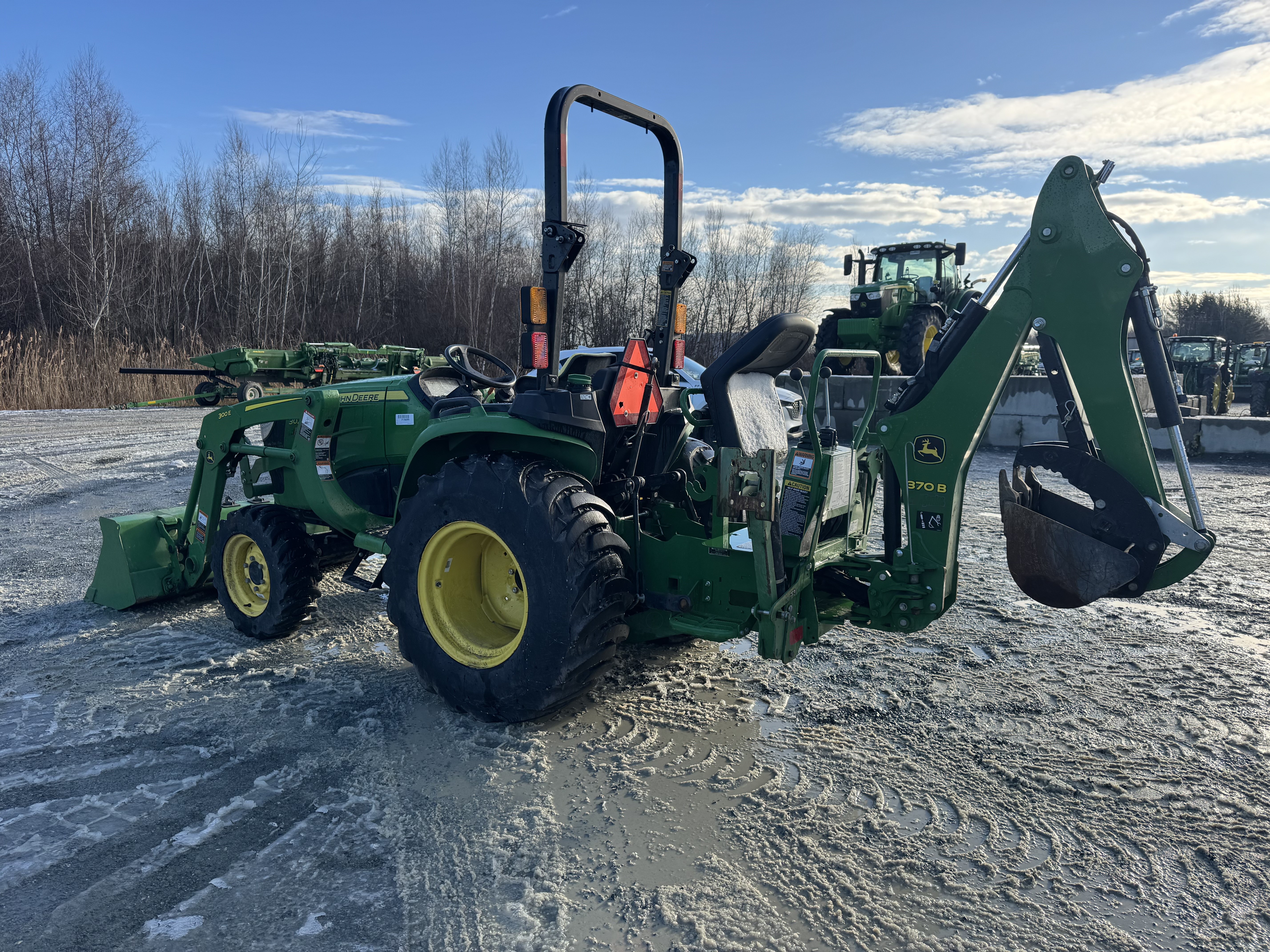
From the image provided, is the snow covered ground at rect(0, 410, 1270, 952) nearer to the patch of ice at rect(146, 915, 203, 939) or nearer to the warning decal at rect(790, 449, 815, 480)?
the patch of ice at rect(146, 915, 203, 939)

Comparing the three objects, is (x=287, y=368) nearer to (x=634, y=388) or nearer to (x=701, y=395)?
(x=701, y=395)

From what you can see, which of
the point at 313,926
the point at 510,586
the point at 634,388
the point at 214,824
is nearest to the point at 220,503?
the point at 510,586

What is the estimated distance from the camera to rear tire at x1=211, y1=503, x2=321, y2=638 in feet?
14.0

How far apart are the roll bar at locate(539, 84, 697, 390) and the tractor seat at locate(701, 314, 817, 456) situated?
473 millimetres

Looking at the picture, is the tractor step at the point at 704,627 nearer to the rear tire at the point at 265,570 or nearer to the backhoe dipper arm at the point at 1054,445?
the backhoe dipper arm at the point at 1054,445

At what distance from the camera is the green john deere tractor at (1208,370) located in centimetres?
1992

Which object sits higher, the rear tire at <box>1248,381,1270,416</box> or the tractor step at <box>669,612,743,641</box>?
the rear tire at <box>1248,381,1270,416</box>

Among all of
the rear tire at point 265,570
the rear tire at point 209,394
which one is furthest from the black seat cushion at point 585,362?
the rear tire at point 209,394

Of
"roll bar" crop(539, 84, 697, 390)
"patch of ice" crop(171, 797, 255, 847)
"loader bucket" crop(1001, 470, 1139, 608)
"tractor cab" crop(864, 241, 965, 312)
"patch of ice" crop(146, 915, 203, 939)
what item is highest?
"tractor cab" crop(864, 241, 965, 312)

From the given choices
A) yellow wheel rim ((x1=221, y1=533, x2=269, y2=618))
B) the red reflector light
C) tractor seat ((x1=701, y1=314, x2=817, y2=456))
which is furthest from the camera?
yellow wheel rim ((x1=221, y1=533, x2=269, y2=618))

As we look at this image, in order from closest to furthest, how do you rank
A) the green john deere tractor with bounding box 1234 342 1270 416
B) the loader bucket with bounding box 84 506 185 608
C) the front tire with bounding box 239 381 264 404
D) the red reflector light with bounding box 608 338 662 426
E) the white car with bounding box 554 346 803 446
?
1. the red reflector light with bounding box 608 338 662 426
2. the white car with bounding box 554 346 803 446
3. the loader bucket with bounding box 84 506 185 608
4. the front tire with bounding box 239 381 264 404
5. the green john deere tractor with bounding box 1234 342 1270 416

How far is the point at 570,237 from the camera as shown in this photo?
3.22 m

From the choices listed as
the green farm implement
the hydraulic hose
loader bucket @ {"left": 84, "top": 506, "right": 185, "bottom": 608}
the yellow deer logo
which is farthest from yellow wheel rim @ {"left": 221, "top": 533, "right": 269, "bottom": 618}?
the green farm implement

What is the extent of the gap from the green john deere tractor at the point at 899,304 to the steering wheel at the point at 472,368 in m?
9.62
